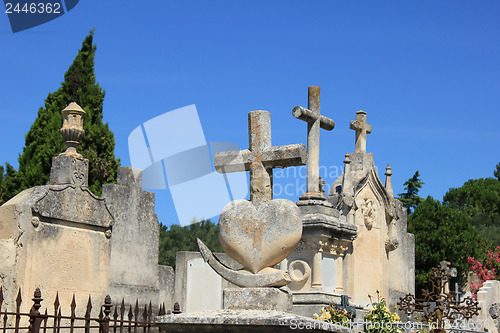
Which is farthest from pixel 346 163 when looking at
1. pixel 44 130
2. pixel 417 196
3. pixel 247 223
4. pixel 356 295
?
pixel 417 196

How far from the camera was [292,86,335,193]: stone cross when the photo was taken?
1076 centimetres

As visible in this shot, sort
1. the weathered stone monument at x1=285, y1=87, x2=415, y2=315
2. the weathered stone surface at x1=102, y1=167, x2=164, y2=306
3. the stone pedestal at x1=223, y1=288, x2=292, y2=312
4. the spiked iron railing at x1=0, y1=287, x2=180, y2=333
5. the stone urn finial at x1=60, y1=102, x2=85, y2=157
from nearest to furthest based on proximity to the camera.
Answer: the stone pedestal at x1=223, y1=288, x2=292, y2=312 → the spiked iron railing at x1=0, y1=287, x2=180, y2=333 → the stone urn finial at x1=60, y1=102, x2=85, y2=157 → the weathered stone surface at x1=102, y1=167, x2=164, y2=306 → the weathered stone monument at x1=285, y1=87, x2=415, y2=315

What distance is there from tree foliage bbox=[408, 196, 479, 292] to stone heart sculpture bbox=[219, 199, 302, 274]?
22219mm

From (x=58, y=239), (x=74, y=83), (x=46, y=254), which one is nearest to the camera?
(x=46, y=254)

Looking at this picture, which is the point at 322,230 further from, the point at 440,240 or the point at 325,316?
the point at 440,240

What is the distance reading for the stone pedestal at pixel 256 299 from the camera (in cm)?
509

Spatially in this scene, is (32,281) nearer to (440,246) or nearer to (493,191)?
(440,246)

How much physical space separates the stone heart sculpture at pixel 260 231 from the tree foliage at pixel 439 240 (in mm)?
22219

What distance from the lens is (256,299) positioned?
16.8ft

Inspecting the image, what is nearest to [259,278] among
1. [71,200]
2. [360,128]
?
[71,200]

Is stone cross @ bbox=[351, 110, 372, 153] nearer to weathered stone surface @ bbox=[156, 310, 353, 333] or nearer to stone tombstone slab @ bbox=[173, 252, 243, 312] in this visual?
stone tombstone slab @ bbox=[173, 252, 243, 312]

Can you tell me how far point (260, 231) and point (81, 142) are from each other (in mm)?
17951

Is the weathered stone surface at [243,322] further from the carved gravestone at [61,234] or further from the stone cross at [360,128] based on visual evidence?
the stone cross at [360,128]

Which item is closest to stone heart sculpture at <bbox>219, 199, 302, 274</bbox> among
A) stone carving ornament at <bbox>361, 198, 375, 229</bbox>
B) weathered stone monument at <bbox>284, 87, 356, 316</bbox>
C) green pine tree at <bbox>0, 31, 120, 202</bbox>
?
weathered stone monument at <bbox>284, 87, 356, 316</bbox>
